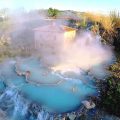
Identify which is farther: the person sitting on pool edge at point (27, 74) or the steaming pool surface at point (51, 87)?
the person sitting on pool edge at point (27, 74)

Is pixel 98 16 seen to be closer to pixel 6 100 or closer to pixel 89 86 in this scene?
pixel 89 86

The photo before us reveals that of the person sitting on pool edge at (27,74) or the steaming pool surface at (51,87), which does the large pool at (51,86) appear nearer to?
the steaming pool surface at (51,87)

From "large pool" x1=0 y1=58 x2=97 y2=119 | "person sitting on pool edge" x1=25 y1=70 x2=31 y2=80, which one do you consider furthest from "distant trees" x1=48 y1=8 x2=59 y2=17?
"person sitting on pool edge" x1=25 y1=70 x2=31 y2=80

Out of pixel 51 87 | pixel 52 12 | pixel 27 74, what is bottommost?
pixel 51 87

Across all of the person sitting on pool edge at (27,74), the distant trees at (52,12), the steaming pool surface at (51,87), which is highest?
the distant trees at (52,12)

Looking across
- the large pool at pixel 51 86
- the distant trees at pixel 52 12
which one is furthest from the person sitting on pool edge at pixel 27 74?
the distant trees at pixel 52 12

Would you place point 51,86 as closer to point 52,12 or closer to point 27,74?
point 27,74

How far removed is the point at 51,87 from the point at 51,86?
0.10 meters

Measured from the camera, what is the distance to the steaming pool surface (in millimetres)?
13219

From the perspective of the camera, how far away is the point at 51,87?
1468cm

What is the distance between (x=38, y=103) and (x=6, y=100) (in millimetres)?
2095

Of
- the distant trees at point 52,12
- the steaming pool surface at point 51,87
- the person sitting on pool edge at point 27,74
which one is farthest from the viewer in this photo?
the distant trees at point 52,12

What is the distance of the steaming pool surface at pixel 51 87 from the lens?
1322cm

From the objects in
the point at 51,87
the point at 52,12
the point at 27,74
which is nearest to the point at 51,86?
the point at 51,87
